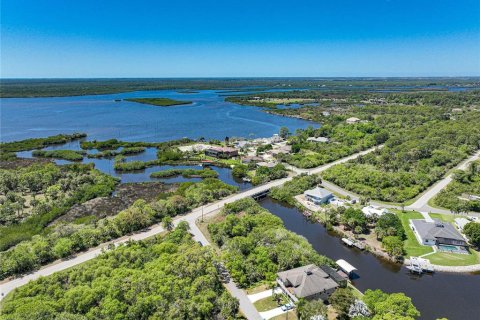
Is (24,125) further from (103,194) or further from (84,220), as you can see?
(84,220)

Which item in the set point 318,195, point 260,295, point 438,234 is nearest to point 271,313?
point 260,295

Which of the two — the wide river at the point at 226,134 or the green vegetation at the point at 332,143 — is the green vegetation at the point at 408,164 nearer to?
the green vegetation at the point at 332,143

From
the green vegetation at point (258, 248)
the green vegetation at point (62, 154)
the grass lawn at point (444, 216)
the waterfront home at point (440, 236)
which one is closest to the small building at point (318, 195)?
the green vegetation at point (258, 248)

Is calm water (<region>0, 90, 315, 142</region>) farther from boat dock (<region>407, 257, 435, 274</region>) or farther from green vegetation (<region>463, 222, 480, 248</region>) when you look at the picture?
boat dock (<region>407, 257, 435, 274</region>)

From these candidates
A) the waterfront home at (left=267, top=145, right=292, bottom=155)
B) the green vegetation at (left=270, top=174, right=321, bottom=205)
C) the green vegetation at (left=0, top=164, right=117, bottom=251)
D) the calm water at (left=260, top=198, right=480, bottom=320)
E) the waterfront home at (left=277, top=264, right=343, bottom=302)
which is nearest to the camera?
the waterfront home at (left=277, top=264, right=343, bottom=302)

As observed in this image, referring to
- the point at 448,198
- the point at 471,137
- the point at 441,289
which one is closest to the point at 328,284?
the point at 441,289

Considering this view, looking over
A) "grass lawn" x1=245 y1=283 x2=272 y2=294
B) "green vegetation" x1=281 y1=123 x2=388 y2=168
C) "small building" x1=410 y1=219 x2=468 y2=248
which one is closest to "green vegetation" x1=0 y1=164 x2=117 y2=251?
"grass lawn" x1=245 y1=283 x2=272 y2=294
